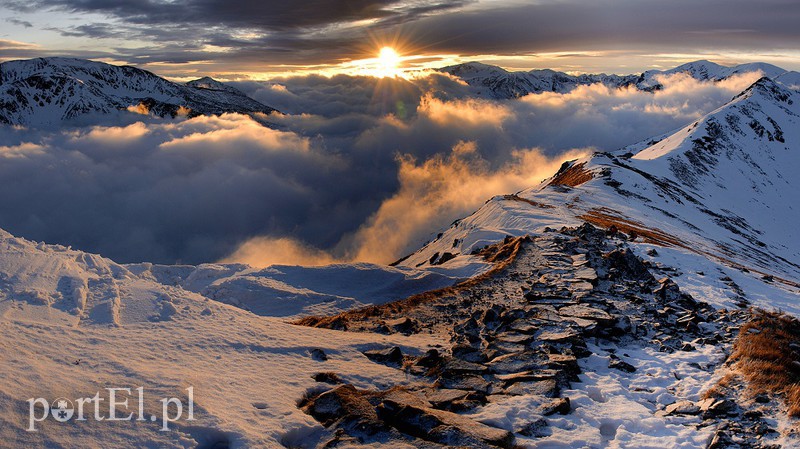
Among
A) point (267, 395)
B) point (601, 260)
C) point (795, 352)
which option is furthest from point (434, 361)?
point (601, 260)

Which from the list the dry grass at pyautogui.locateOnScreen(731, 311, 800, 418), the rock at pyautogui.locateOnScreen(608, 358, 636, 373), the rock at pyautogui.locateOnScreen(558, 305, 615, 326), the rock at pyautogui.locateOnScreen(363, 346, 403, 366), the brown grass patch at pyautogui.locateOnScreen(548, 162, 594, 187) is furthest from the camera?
the brown grass patch at pyautogui.locateOnScreen(548, 162, 594, 187)

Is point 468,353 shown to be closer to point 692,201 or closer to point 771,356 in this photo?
point 771,356

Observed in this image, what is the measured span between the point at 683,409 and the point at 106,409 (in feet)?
41.9

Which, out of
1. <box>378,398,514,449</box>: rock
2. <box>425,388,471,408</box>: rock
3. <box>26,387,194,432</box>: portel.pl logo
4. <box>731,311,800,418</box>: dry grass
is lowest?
<box>425,388,471,408</box>: rock

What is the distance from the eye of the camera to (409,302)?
2319 centimetres

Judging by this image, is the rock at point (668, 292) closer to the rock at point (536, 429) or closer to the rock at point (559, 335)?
the rock at point (559, 335)

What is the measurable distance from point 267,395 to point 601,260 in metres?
19.1

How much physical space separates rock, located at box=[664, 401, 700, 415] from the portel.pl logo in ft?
35.9

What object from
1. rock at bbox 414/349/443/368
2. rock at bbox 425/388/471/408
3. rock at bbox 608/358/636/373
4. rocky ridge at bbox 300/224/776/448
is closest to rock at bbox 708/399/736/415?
rocky ridge at bbox 300/224/776/448

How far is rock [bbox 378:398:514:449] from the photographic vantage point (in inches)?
403

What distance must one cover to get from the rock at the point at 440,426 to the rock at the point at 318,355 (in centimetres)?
398

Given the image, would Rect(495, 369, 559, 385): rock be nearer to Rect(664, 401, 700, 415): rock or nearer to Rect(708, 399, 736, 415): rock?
Rect(664, 401, 700, 415): rock

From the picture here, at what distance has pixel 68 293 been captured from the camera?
14.9m

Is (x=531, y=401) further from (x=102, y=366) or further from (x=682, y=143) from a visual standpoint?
(x=682, y=143)
